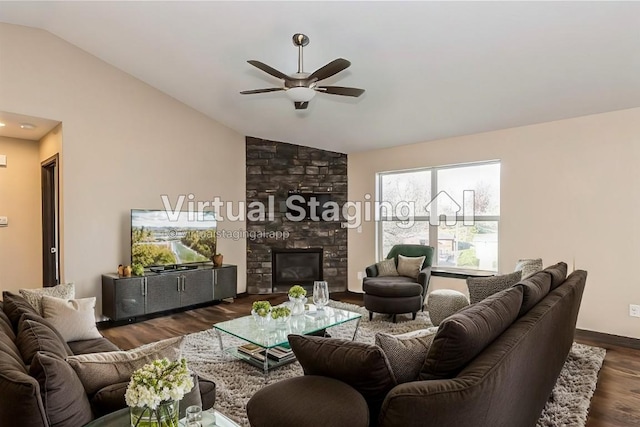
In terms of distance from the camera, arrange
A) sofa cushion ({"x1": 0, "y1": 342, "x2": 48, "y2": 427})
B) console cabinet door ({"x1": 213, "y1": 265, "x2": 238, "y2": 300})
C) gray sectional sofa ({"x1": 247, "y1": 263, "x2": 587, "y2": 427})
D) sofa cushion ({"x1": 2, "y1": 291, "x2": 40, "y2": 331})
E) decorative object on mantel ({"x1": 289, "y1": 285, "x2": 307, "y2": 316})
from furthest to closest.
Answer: console cabinet door ({"x1": 213, "y1": 265, "x2": 238, "y2": 300}) → decorative object on mantel ({"x1": 289, "y1": 285, "x2": 307, "y2": 316}) → sofa cushion ({"x1": 2, "y1": 291, "x2": 40, "y2": 331}) → gray sectional sofa ({"x1": 247, "y1": 263, "x2": 587, "y2": 427}) → sofa cushion ({"x1": 0, "y1": 342, "x2": 48, "y2": 427})

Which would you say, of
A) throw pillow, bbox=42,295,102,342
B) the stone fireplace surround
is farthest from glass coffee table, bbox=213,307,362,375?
the stone fireplace surround

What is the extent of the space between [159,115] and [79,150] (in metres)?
1.13

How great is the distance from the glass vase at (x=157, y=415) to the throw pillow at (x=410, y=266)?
390 centimetres

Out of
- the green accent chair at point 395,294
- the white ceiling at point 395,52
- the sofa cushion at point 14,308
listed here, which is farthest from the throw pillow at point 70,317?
the green accent chair at point 395,294

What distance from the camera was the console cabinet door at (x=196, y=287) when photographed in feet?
16.0

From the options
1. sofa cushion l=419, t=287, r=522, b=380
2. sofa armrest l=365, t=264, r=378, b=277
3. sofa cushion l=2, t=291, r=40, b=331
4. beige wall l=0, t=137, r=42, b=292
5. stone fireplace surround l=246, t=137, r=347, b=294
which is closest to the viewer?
sofa cushion l=419, t=287, r=522, b=380

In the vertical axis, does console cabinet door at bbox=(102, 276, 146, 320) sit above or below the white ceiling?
below

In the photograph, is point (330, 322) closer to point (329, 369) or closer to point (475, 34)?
point (329, 369)

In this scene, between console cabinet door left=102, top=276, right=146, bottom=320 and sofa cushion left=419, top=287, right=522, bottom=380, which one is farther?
console cabinet door left=102, top=276, right=146, bottom=320

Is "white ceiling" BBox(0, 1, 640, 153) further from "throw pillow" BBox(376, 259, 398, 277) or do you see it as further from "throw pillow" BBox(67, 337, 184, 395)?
"throw pillow" BBox(67, 337, 184, 395)

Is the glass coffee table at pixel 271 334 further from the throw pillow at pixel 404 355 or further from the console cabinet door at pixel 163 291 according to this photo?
the console cabinet door at pixel 163 291

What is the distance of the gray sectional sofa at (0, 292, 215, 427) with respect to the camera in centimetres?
106

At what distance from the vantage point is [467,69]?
3.44 meters

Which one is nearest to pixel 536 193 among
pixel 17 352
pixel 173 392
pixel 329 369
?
pixel 329 369
